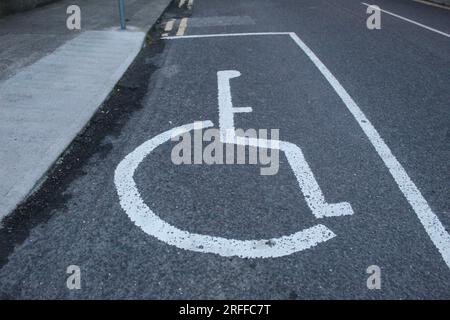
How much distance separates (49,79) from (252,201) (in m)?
4.16

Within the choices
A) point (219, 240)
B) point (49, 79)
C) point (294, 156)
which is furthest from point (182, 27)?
point (219, 240)

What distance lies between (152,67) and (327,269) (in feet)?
17.2

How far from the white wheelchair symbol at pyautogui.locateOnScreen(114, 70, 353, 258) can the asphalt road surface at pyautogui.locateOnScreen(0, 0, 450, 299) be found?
0.01 meters

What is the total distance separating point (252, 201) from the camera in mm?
3432

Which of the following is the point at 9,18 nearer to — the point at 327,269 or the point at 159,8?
the point at 159,8

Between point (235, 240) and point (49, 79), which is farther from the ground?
point (49, 79)

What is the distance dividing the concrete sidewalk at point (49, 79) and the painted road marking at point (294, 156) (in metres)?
1.67

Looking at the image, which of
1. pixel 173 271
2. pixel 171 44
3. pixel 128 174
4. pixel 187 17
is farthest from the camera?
pixel 187 17

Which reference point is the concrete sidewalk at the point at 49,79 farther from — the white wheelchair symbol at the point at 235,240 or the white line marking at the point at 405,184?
the white line marking at the point at 405,184

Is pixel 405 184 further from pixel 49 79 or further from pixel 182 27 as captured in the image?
pixel 182 27

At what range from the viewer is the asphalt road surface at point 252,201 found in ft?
8.78

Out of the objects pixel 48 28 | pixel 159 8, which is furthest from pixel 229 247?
pixel 159 8

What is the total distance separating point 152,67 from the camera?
6.97 m

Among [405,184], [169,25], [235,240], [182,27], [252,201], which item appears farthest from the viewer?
[169,25]
